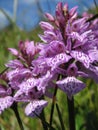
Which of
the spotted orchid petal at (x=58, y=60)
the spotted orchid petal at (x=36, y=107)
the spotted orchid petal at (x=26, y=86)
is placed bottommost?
the spotted orchid petal at (x=36, y=107)

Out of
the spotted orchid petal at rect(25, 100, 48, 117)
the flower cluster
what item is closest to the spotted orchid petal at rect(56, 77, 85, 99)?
the flower cluster

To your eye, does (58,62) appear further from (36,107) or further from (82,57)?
(36,107)

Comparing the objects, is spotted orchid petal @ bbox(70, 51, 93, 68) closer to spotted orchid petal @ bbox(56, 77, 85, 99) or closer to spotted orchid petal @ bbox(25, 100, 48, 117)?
spotted orchid petal @ bbox(56, 77, 85, 99)

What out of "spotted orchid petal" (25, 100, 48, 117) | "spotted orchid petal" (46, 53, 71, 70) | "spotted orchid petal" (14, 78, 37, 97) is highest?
"spotted orchid petal" (46, 53, 71, 70)

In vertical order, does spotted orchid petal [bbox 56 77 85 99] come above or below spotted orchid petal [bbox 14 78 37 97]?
below

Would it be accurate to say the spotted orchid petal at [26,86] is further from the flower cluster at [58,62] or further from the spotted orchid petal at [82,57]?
the spotted orchid petal at [82,57]

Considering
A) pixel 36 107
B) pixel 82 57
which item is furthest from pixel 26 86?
pixel 82 57

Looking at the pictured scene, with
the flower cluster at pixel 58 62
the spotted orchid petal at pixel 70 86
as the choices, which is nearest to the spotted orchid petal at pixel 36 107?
the flower cluster at pixel 58 62

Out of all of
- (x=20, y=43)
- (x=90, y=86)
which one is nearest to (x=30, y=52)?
(x=20, y=43)
